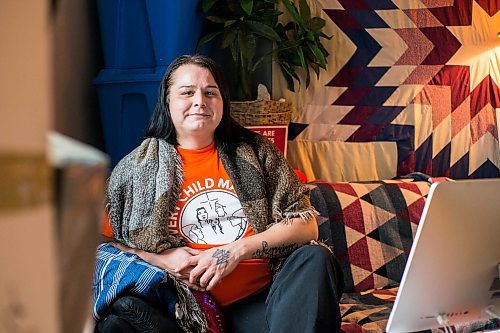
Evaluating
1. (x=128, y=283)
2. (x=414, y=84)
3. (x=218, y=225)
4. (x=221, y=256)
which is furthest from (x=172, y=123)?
(x=414, y=84)

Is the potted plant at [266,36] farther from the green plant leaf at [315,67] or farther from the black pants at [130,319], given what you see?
the black pants at [130,319]

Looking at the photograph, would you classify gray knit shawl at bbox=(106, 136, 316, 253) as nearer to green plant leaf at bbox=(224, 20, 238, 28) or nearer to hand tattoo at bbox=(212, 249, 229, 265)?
hand tattoo at bbox=(212, 249, 229, 265)

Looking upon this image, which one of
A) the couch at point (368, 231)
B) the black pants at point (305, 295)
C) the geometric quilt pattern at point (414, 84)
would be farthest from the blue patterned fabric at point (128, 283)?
the geometric quilt pattern at point (414, 84)

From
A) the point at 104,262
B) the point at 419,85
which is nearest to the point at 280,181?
the point at 104,262

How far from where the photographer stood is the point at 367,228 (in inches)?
106

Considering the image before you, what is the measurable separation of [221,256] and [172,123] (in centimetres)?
48

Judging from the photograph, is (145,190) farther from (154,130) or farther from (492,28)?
(492,28)

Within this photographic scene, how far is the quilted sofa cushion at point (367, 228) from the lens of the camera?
104 inches

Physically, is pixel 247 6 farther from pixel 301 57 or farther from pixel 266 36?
pixel 301 57

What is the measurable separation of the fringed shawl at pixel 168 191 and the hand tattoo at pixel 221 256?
125 mm

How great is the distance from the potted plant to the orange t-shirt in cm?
86

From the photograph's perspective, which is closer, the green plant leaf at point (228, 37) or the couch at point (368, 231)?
the couch at point (368, 231)

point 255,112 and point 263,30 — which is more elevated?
point 263,30

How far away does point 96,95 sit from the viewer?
9.33 ft
